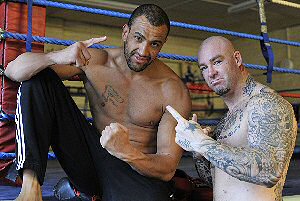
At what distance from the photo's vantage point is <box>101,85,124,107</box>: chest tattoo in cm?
203

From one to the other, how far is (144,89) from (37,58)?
1.88ft

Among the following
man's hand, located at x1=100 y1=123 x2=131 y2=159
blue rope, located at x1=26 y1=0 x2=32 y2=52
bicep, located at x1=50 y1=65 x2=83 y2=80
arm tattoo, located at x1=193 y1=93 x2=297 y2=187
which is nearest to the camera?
arm tattoo, located at x1=193 y1=93 x2=297 y2=187

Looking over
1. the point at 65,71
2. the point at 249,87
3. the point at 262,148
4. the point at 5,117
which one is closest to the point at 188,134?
the point at 262,148

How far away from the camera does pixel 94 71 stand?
2.05 metres

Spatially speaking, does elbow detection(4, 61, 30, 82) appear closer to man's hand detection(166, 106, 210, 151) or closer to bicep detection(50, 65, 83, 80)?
bicep detection(50, 65, 83, 80)

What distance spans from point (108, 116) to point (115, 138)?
472mm

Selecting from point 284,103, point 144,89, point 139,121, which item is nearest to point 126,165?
point 139,121

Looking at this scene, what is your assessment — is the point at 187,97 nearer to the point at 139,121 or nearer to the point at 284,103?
the point at 139,121

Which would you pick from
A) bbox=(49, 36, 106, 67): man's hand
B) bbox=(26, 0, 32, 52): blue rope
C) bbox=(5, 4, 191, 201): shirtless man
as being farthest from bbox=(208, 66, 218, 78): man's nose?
bbox=(26, 0, 32, 52): blue rope

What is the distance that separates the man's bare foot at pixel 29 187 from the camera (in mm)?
1605

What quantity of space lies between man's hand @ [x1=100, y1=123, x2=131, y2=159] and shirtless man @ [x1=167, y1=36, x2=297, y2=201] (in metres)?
0.21

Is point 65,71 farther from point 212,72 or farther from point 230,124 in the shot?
point 230,124

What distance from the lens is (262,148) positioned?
1.49 metres

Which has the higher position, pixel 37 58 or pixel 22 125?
pixel 37 58
